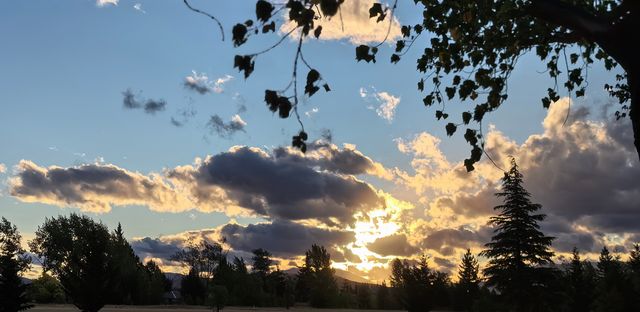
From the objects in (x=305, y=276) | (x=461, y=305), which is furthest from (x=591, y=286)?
(x=305, y=276)

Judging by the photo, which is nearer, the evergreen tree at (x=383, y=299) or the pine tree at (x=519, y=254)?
the pine tree at (x=519, y=254)

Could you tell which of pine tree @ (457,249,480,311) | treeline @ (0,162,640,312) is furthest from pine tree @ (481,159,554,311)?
pine tree @ (457,249,480,311)

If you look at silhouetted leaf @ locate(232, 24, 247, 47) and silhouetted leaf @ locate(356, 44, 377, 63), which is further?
silhouetted leaf @ locate(356, 44, 377, 63)

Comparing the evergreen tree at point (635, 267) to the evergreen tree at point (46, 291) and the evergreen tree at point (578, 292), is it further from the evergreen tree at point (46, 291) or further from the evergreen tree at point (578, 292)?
the evergreen tree at point (46, 291)

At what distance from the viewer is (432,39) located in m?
9.96

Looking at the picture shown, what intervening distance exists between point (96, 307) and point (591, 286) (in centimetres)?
5748

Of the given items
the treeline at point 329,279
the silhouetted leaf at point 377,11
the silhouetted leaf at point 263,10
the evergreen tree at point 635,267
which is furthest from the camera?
the evergreen tree at point 635,267

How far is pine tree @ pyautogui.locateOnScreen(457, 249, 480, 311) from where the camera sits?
321ft

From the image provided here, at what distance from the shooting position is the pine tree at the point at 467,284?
321 feet

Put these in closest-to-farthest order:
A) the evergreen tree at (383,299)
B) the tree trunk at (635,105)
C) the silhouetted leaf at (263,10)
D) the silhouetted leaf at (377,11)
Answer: the silhouetted leaf at (263,10) → the tree trunk at (635,105) → the silhouetted leaf at (377,11) → the evergreen tree at (383,299)

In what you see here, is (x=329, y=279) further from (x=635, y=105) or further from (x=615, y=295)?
A: (x=635, y=105)

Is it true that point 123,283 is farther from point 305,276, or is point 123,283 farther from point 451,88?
point 451,88

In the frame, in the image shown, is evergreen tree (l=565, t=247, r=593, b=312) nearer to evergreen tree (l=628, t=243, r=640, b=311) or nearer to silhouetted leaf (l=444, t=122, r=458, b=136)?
evergreen tree (l=628, t=243, r=640, b=311)

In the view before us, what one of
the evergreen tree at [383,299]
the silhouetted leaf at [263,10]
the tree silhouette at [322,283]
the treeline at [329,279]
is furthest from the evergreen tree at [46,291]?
the silhouetted leaf at [263,10]
